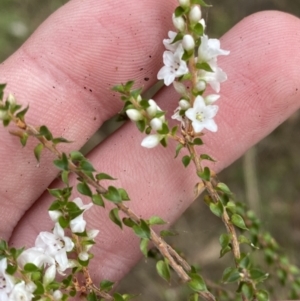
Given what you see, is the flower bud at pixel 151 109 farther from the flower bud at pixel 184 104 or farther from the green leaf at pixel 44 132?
the green leaf at pixel 44 132

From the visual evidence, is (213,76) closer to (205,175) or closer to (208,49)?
(208,49)

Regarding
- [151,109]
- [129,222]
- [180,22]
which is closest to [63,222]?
[129,222]

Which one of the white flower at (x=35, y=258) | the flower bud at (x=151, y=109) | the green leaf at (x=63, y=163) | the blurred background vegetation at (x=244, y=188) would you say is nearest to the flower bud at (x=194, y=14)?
the flower bud at (x=151, y=109)

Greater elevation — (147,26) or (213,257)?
(147,26)

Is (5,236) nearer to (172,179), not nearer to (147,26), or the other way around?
(172,179)

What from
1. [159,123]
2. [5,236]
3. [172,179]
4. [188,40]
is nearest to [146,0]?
[188,40]

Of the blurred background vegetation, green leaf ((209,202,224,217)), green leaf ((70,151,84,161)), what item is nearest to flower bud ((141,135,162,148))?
green leaf ((70,151,84,161))
